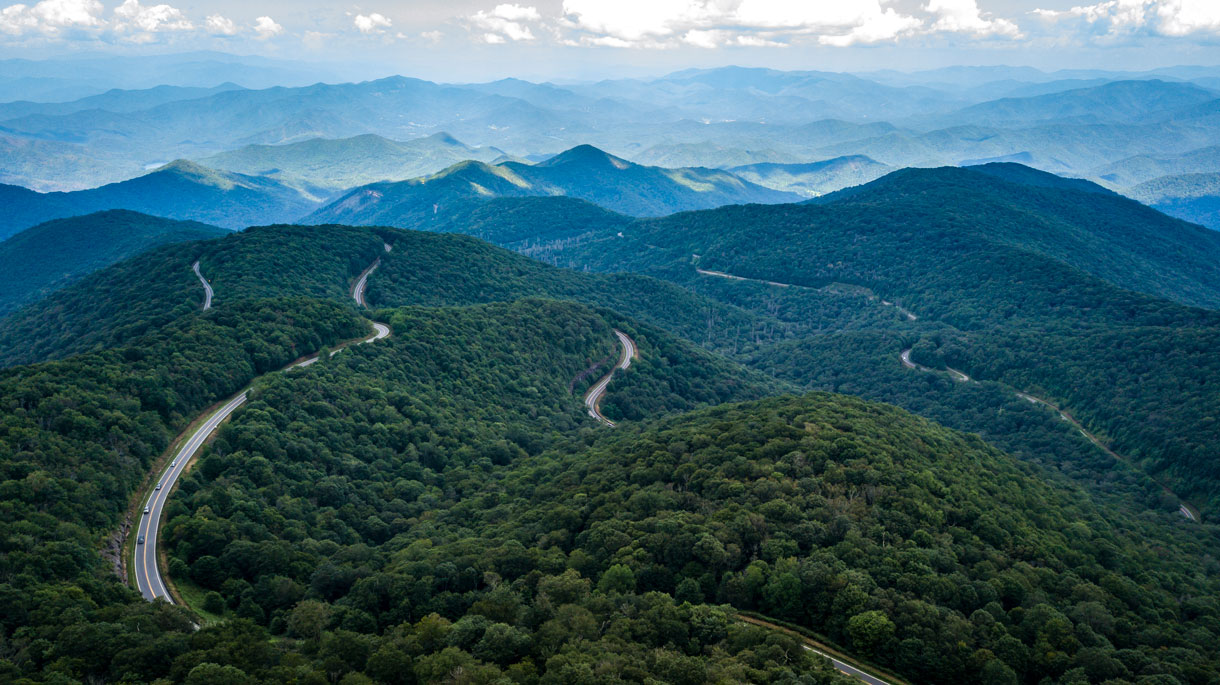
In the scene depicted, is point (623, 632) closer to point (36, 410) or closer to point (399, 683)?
point (399, 683)

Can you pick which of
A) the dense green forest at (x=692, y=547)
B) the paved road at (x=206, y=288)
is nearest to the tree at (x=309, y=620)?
the dense green forest at (x=692, y=547)

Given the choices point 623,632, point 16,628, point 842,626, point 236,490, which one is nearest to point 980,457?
point 842,626

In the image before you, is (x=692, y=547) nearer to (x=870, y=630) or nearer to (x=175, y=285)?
(x=870, y=630)

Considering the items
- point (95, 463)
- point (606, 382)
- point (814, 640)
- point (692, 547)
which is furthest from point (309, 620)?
point (606, 382)

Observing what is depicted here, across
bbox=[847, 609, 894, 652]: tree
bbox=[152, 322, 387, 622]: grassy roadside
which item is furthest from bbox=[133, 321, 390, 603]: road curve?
bbox=[847, 609, 894, 652]: tree

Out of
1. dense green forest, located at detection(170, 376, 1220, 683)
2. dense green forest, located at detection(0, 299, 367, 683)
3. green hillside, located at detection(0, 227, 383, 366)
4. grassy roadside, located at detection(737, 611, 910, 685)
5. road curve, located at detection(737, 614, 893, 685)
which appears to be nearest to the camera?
dense green forest, located at detection(0, 299, 367, 683)

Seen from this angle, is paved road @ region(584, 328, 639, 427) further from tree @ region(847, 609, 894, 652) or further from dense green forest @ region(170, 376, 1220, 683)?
tree @ region(847, 609, 894, 652)

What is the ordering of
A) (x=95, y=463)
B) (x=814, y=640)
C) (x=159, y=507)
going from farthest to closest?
(x=159, y=507), (x=95, y=463), (x=814, y=640)
